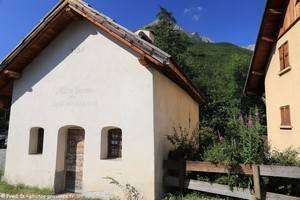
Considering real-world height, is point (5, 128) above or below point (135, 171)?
above

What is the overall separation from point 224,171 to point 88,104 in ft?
16.1

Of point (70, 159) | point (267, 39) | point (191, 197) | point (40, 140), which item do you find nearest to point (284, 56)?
point (267, 39)

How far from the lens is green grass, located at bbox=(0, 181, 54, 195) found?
9.45 meters

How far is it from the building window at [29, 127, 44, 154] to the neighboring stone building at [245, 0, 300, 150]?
8.70 metres

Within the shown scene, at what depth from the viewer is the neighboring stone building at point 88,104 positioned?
335 inches

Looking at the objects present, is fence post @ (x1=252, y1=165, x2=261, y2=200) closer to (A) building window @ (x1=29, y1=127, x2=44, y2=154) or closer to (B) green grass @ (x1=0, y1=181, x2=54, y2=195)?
(B) green grass @ (x1=0, y1=181, x2=54, y2=195)

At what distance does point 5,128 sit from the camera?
1399 inches

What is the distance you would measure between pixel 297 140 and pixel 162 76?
542 cm

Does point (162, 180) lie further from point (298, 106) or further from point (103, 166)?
point (298, 106)

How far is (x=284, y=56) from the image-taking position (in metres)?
11.1

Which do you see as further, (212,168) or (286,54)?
(286,54)

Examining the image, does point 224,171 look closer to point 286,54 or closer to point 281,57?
point 286,54

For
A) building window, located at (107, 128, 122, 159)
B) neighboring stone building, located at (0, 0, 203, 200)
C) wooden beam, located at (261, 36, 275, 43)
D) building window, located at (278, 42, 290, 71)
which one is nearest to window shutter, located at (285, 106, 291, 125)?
building window, located at (278, 42, 290, 71)

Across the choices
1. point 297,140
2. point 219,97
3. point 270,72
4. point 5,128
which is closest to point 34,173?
point 297,140
